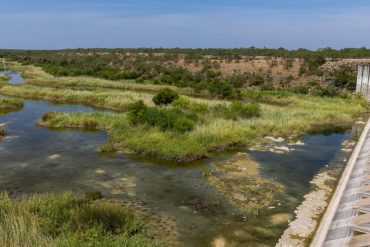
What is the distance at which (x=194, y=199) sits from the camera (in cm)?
1586

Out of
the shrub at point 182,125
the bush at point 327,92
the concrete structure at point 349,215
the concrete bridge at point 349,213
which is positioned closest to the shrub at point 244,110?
the shrub at point 182,125

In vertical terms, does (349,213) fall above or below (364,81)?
below

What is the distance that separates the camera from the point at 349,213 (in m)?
13.2

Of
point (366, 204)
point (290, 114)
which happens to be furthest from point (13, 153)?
point (290, 114)

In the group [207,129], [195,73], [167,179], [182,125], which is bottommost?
[167,179]

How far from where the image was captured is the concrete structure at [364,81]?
45031 millimetres

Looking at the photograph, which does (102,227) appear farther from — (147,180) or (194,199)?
(147,180)

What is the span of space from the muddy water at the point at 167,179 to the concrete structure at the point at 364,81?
20927 millimetres

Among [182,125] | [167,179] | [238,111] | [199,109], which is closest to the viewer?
[167,179]

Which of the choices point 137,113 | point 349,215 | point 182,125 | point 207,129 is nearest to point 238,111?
point 207,129

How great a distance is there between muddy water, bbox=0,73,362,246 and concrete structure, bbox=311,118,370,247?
1.45 m

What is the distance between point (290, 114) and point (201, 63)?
4058cm

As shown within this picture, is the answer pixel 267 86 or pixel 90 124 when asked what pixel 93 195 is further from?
pixel 267 86

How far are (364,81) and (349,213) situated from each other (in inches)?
1456
